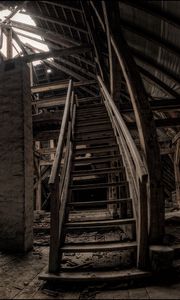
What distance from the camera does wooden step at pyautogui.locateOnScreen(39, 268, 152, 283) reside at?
2725 mm

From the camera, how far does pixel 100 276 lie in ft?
9.10

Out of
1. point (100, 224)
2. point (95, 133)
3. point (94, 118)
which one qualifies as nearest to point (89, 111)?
point (94, 118)

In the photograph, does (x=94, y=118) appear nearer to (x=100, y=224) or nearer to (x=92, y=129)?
(x=92, y=129)

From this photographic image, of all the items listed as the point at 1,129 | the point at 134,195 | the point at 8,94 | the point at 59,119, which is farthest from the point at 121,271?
the point at 59,119

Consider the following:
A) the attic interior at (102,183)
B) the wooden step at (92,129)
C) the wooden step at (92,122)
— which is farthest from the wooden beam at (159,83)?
the wooden step at (92,129)

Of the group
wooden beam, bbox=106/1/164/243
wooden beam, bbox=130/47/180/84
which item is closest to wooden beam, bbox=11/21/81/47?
wooden beam, bbox=130/47/180/84

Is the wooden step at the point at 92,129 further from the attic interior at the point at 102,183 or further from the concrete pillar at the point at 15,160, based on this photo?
the concrete pillar at the point at 15,160

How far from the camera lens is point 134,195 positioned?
3.53 meters

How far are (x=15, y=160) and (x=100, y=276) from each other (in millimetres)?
2757

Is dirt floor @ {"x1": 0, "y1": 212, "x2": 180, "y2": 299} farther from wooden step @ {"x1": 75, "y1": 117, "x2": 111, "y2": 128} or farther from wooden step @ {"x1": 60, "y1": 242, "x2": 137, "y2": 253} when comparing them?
wooden step @ {"x1": 75, "y1": 117, "x2": 111, "y2": 128}

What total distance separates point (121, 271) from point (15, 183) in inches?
103

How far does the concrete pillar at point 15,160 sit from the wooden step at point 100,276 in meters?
1.61

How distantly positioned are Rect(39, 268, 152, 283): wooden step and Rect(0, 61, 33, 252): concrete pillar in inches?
63.5

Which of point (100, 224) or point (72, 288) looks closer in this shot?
point (72, 288)
